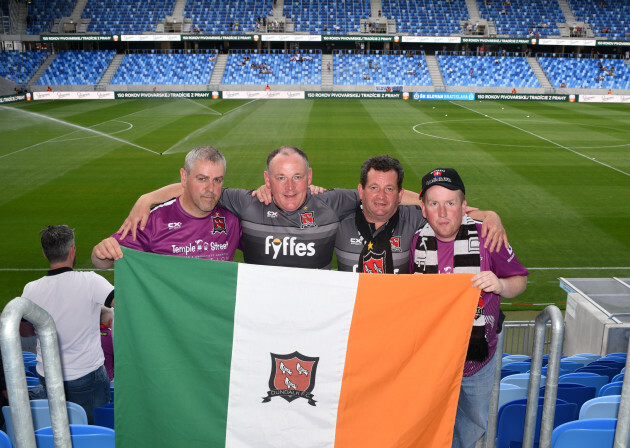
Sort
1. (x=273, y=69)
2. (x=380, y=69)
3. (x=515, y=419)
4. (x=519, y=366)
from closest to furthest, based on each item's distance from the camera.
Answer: (x=515, y=419) → (x=519, y=366) → (x=273, y=69) → (x=380, y=69)

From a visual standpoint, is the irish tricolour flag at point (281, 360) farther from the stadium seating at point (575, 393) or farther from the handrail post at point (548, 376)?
the stadium seating at point (575, 393)

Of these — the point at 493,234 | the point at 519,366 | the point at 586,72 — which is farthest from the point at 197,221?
the point at 586,72

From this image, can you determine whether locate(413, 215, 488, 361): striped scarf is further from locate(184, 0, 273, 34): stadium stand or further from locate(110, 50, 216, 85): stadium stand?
locate(184, 0, 273, 34): stadium stand

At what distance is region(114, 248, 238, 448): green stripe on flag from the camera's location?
3.33 m

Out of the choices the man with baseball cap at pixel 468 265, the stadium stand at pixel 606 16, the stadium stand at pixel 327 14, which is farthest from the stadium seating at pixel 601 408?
the stadium stand at pixel 606 16

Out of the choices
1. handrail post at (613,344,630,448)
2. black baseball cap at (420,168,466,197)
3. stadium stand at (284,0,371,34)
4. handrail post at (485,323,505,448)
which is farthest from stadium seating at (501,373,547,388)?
stadium stand at (284,0,371,34)

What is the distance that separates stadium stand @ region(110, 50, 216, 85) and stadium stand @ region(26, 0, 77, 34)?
860 cm

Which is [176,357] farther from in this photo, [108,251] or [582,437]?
[582,437]

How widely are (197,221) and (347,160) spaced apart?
19.1 metres

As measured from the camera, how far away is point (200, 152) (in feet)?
15.8

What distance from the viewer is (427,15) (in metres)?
63.5

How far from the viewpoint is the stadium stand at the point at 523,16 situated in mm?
61094

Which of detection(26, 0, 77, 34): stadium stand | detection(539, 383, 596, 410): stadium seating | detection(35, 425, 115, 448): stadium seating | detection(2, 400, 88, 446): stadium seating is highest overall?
detection(26, 0, 77, 34): stadium stand

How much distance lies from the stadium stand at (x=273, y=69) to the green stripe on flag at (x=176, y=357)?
5427 centimetres
